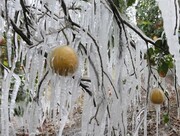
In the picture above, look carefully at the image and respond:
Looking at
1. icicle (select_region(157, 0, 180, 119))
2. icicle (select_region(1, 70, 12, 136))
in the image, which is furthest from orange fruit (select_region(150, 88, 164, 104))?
icicle (select_region(157, 0, 180, 119))

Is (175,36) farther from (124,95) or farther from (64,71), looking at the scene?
(124,95)

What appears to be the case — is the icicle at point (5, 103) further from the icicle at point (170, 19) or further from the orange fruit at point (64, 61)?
the icicle at point (170, 19)

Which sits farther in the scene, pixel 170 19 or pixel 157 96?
pixel 157 96

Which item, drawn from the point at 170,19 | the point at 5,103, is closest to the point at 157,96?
the point at 5,103

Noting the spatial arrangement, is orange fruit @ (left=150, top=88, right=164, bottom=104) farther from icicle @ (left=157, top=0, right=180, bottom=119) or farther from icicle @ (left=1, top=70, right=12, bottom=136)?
icicle @ (left=157, top=0, right=180, bottom=119)

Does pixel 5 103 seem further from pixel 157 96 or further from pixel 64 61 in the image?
pixel 157 96

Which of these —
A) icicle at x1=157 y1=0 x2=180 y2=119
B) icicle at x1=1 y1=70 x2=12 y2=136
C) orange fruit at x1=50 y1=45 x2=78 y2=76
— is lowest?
icicle at x1=1 y1=70 x2=12 y2=136

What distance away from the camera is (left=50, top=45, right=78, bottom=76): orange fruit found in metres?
0.85

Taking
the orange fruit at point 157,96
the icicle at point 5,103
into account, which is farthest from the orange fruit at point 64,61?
the orange fruit at point 157,96

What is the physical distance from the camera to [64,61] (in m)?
0.85

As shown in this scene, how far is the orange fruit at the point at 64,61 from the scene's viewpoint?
849mm

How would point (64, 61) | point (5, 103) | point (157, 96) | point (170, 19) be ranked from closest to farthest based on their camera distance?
point (170, 19), point (64, 61), point (5, 103), point (157, 96)

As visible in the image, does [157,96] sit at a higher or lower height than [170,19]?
lower

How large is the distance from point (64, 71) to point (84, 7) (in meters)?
0.22
